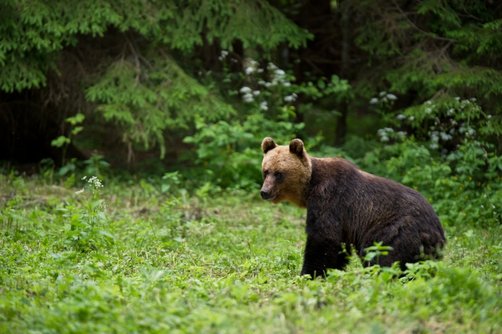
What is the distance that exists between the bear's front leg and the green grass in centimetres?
34

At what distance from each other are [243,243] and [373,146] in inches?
204

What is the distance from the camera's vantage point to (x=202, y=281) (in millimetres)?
6480

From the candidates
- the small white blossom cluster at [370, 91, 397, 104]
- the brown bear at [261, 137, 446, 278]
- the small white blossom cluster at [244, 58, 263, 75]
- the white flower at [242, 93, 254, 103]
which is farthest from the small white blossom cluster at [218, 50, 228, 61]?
the brown bear at [261, 137, 446, 278]

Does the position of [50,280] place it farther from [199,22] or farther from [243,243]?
[199,22]

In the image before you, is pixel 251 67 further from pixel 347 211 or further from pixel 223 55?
pixel 347 211

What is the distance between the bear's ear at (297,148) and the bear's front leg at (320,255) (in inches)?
38.2

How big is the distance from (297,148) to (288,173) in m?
0.29

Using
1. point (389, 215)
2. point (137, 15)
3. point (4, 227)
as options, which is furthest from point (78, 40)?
point (389, 215)

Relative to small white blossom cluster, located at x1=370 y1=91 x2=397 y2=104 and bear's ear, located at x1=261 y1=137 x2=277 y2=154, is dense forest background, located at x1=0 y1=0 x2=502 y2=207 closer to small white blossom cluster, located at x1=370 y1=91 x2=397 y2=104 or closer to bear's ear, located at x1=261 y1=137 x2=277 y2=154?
small white blossom cluster, located at x1=370 y1=91 x2=397 y2=104

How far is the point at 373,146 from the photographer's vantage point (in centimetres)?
1339

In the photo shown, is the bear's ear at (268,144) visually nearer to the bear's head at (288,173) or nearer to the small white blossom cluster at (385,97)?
the bear's head at (288,173)

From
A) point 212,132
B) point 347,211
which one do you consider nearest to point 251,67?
point 212,132

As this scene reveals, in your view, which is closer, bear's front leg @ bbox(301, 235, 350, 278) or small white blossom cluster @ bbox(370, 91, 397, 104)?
bear's front leg @ bbox(301, 235, 350, 278)

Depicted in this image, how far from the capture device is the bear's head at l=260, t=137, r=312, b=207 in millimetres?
7402
